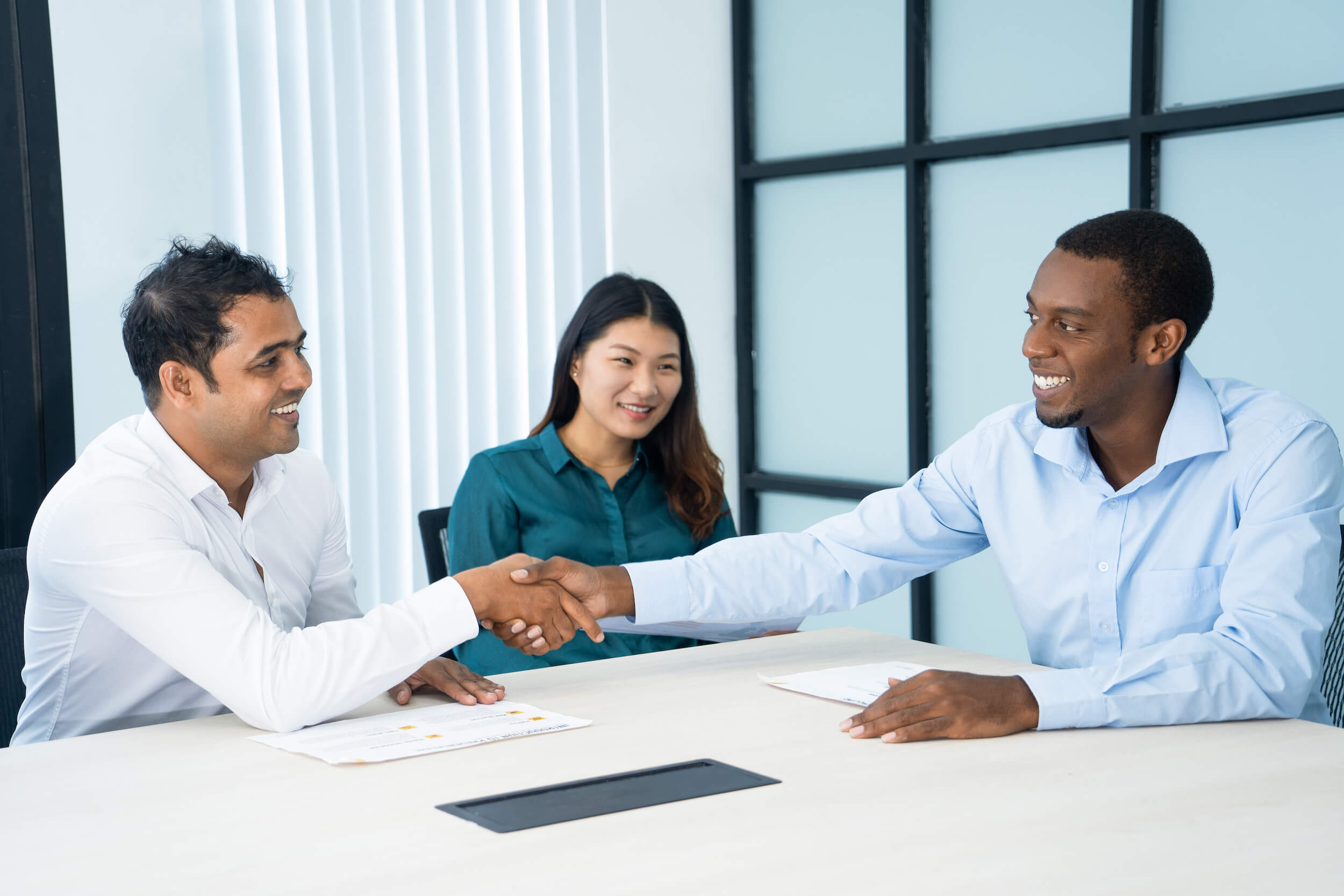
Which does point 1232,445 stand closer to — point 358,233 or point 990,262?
point 990,262

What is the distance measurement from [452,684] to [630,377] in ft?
3.63

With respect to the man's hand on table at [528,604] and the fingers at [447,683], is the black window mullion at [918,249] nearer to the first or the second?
the man's hand on table at [528,604]

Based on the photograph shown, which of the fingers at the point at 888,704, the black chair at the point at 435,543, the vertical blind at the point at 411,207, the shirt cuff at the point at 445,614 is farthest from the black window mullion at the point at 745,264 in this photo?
the fingers at the point at 888,704

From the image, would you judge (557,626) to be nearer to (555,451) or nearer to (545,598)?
(545,598)

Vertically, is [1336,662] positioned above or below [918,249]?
below

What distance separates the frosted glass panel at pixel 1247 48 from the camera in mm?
2865

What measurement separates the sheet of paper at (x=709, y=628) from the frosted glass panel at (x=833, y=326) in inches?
61.8

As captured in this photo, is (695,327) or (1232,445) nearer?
(1232,445)

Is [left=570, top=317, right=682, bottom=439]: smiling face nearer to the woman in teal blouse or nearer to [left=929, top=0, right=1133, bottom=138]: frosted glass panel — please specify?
the woman in teal blouse

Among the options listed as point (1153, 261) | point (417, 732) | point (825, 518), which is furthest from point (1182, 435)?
point (825, 518)

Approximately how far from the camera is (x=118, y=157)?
10.3 ft

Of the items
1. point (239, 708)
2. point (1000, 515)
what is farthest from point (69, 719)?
point (1000, 515)

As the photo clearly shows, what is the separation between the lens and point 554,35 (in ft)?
13.0

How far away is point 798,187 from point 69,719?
2.93m
